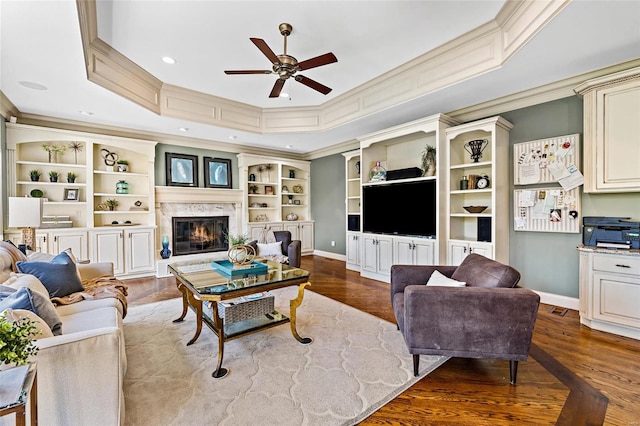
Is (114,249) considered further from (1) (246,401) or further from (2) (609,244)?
(2) (609,244)

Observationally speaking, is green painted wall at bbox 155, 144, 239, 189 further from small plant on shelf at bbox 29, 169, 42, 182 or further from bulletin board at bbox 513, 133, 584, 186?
bulletin board at bbox 513, 133, 584, 186

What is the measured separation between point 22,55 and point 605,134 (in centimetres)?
582

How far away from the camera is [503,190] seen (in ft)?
12.2

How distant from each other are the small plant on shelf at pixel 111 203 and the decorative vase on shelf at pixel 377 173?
4.68 meters

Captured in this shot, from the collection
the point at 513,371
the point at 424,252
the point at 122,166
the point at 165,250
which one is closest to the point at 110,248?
the point at 165,250

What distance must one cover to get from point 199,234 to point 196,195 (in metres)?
0.83

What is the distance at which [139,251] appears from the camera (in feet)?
16.4

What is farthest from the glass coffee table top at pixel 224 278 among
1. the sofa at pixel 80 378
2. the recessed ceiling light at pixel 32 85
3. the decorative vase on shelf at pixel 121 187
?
the decorative vase on shelf at pixel 121 187

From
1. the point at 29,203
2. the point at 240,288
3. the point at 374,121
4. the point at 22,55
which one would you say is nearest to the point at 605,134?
the point at 374,121

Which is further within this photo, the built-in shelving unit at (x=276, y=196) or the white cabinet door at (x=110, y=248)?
the built-in shelving unit at (x=276, y=196)

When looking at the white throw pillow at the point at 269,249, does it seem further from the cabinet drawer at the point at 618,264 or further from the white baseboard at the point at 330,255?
the cabinet drawer at the point at 618,264

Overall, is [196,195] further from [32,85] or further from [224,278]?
[224,278]

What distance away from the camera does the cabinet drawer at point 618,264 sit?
8.54 feet

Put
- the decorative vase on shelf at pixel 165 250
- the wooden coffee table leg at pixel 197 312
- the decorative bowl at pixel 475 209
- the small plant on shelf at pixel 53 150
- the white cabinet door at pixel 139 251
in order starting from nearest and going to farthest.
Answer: the wooden coffee table leg at pixel 197 312 < the decorative bowl at pixel 475 209 < the small plant on shelf at pixel 53 150 < the white cabinet door at pixel 139 251 < the decorative vase on shelf at pixel 165 250
